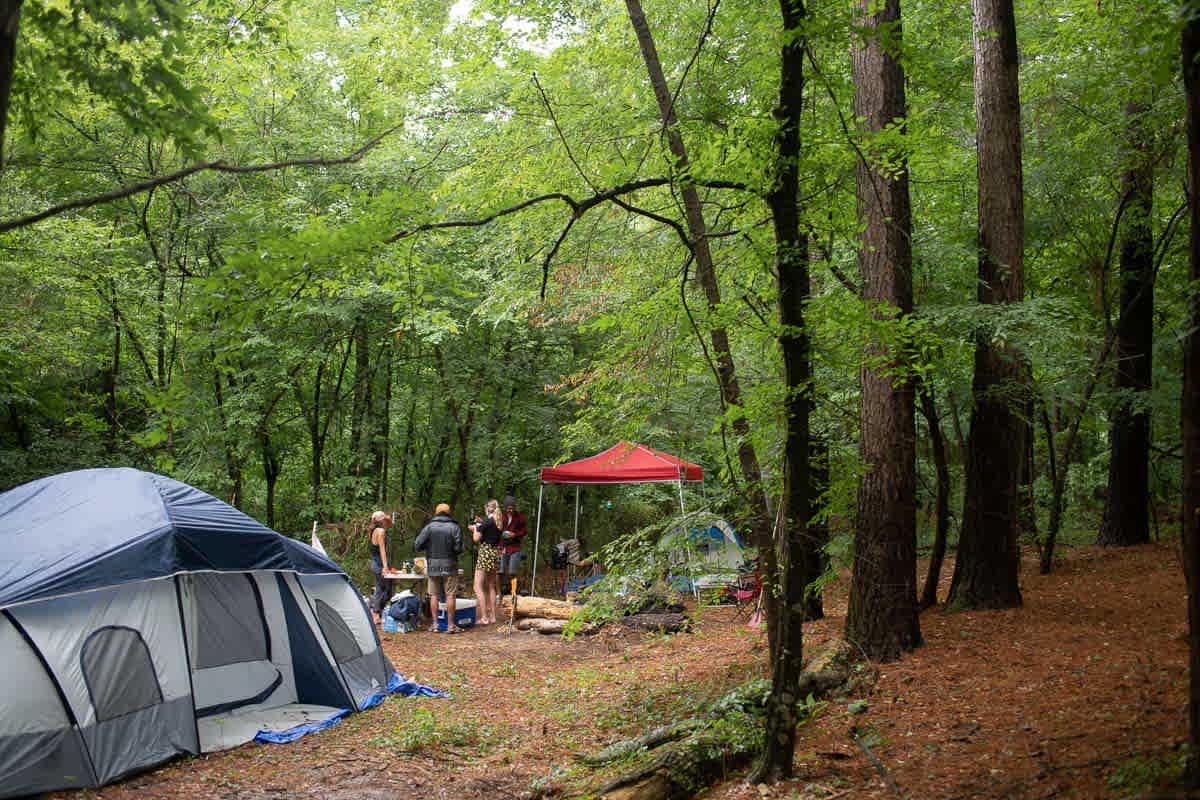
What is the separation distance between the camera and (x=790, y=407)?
14.5 feet

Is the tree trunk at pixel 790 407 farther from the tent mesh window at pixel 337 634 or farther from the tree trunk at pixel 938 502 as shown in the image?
the tent mesh window at pixel 337 634

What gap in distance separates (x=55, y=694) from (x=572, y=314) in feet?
21.2

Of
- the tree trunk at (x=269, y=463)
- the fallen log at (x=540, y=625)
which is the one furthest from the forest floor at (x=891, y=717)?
the tree trunk at (x=269, y=463)

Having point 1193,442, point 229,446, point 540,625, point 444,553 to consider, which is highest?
point 229,446

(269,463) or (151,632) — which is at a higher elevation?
(269,463)

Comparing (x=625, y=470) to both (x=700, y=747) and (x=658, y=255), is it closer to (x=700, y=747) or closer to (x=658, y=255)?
(x=658, y=255)

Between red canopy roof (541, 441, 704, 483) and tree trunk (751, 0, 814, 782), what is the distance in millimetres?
7420

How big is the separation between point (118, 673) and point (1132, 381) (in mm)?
10835

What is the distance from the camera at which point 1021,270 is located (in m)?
7.13

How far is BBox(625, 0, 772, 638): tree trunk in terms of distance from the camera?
582 cm

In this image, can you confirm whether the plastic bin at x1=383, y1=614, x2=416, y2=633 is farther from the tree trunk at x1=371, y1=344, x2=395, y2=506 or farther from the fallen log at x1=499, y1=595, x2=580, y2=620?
the tree trunk at x1=371, y1=344, x2=395, y2=506

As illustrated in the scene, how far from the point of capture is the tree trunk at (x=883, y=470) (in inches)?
250

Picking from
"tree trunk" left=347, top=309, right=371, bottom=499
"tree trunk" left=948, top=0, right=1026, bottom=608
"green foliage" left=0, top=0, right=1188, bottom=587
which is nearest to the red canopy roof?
"green foliage" left=0, top=0, right=1188, bottom=587

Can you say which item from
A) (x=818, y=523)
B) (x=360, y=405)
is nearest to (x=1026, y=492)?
(x=818, y=523)
